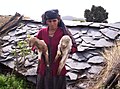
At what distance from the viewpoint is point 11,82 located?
274 inches

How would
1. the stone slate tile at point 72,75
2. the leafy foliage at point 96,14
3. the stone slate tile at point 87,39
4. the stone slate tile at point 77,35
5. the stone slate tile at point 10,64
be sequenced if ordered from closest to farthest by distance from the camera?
the stone slate tile at point 72,75 → the stone slate tile at point 10,64 → the stone slate tile at point 87,39 → the stone slate tile at point 77,35 → the leafy foliage at point 96,14

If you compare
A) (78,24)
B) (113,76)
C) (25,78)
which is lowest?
(25,78)

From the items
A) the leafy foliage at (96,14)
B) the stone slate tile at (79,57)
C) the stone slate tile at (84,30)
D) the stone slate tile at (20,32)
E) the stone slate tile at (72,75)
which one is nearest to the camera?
the stone slate tile at (72,75)

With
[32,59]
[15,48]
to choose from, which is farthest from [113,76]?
[15,48]

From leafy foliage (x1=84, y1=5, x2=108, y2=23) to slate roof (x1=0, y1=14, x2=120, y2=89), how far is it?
3.67 m

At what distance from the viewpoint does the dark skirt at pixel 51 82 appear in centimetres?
458

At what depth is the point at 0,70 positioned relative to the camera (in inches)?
305

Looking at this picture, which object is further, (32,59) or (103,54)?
(32,59)

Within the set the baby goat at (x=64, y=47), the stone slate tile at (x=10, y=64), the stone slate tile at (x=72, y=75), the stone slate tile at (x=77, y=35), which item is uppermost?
the baby goat at (x=64, y=47)

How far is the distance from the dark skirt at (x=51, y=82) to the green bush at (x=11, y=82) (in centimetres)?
217

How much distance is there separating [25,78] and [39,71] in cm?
256

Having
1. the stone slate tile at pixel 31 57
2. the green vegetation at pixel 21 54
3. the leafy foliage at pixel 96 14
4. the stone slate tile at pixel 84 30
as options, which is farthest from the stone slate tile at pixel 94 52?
the leafy foliage at pixel 96 14

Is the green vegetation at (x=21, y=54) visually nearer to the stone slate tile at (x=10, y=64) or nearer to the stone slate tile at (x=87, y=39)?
the stone slate tile at (x=10, y=64)

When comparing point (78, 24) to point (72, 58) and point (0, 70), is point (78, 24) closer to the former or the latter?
point (72, 58)
